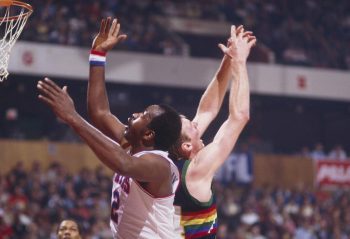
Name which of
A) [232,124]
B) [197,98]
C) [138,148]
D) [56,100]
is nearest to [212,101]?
[232,124]

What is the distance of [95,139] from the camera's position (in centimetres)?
358

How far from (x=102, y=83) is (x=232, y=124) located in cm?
81

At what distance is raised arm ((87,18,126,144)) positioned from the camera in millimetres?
4440

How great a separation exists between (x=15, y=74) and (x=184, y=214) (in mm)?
13996

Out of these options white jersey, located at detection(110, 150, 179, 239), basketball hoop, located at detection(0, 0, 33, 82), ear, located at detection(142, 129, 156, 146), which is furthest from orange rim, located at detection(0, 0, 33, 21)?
white jersey, located at detection(110, 150, 179, 239)

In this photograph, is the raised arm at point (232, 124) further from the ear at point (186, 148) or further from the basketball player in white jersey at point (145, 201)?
the basketball player in white jersey at point (145, 201)

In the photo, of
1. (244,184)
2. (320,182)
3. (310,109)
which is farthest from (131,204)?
(310,109)

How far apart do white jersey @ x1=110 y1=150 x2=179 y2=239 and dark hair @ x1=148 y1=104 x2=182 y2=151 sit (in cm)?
9

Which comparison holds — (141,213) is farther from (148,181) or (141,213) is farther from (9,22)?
(9,22)

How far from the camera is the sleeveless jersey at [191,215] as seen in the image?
4441 mm

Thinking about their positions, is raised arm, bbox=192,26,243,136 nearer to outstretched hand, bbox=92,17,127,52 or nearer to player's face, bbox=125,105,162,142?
outstretched hand, bbox=92,17,127,52

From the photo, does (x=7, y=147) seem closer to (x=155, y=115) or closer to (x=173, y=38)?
(x=173, y=38)

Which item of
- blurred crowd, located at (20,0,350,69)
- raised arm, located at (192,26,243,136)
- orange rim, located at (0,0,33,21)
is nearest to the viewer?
orange rim, located at (0,0,33,21)

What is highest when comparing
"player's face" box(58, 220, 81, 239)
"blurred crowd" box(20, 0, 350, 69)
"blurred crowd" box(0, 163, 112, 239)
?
"blurred crowd" box(20, 0, 350, 69)
